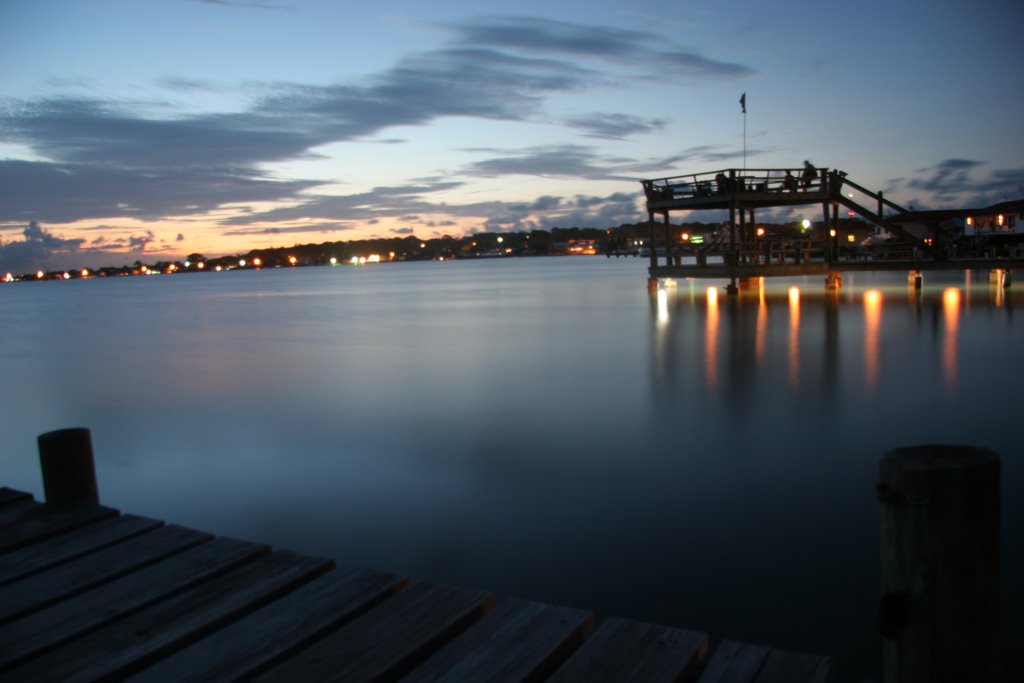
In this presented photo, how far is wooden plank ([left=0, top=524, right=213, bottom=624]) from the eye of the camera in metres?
4.25

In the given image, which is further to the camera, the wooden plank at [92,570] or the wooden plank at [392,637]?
the wooden plank at [92,570]

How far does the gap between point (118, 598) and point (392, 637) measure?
5.48ft

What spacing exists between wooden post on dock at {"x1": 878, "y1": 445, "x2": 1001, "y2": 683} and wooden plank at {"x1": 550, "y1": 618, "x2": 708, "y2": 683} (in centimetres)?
104

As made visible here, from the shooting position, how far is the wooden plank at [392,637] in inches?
132

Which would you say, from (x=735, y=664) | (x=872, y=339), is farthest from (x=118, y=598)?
(x=872, y=339)

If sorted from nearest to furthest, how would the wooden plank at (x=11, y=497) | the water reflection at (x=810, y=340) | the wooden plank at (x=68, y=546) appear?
the wooden plank at (x=68, y=546)
the wooden plank at (x=11, y=497)
the water reflection at (x=810, y=340)

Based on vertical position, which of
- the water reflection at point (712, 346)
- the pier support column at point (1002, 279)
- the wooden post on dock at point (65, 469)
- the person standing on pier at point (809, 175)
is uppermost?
the person standing on pier at point (809, 175)

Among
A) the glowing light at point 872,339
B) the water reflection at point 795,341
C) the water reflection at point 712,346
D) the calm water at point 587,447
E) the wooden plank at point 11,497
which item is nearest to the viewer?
the calm water at point 587,447

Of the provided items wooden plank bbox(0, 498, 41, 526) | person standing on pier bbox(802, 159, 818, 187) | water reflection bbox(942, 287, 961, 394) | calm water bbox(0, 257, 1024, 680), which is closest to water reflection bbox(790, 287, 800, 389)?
calm water bbox(0, 257, 1024, 680)

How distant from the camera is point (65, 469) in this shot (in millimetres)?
5844

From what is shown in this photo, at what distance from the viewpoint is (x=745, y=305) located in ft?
93.0

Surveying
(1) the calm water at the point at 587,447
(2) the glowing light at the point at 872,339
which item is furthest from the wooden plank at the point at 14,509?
(2) the glowing light at the point at 872,339

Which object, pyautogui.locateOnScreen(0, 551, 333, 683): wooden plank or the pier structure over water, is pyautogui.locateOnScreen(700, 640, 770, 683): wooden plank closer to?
pyautogui.locateOnScreen(0, 551, 333, 683): wooden plank

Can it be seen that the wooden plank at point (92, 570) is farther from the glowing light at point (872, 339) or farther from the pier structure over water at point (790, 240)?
the pier structure over water at point (790, 240)
